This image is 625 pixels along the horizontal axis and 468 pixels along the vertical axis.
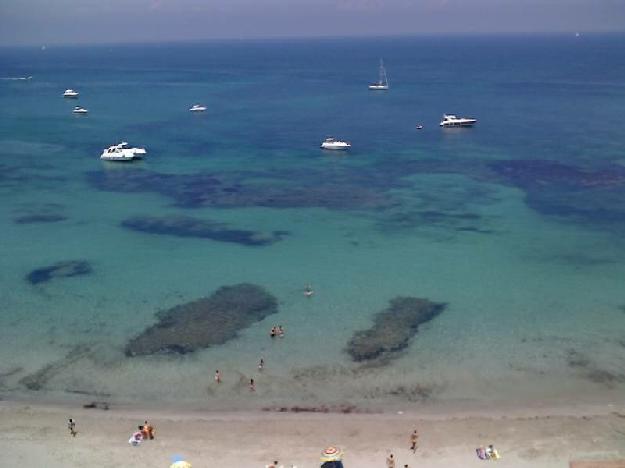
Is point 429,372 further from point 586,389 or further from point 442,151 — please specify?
point 442,151

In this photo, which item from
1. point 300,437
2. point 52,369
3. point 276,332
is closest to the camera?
point 300,437

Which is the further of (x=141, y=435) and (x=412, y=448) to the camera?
(x=141, y=435)

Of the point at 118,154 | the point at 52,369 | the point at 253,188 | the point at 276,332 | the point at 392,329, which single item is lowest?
the point at 52,369

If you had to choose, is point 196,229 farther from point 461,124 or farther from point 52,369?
point 461,124

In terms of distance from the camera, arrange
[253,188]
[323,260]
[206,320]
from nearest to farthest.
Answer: [206,320] < [323,260] < [253,188]

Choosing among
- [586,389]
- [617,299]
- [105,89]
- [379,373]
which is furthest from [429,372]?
[105,89]

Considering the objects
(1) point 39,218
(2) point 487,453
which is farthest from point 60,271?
(2) point 487,453
